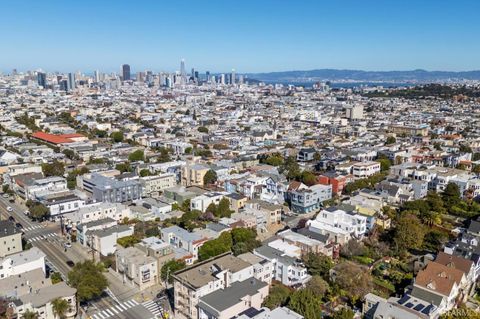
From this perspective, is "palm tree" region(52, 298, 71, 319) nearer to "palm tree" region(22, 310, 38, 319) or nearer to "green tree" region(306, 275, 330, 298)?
"palm tree" region(22, 310, 38, 319)

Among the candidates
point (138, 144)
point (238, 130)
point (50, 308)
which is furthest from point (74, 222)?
point (238, 130)

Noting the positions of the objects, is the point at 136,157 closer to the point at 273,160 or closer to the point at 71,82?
the point at 273,160

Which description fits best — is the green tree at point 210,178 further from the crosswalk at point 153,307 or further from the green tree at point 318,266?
the crosswalk at point 153,307

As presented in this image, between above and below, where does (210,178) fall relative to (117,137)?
below

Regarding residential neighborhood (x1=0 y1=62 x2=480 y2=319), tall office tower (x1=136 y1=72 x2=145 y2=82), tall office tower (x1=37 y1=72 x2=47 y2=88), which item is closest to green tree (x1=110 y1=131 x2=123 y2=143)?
residential neighborhood (x1=0 y1=62 x2=480 y2=319)

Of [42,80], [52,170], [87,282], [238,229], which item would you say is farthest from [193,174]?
[42,80]

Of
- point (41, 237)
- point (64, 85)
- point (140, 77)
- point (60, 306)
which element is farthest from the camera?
point (140, 77)

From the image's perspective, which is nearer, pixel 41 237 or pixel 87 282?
pixel 87 282
